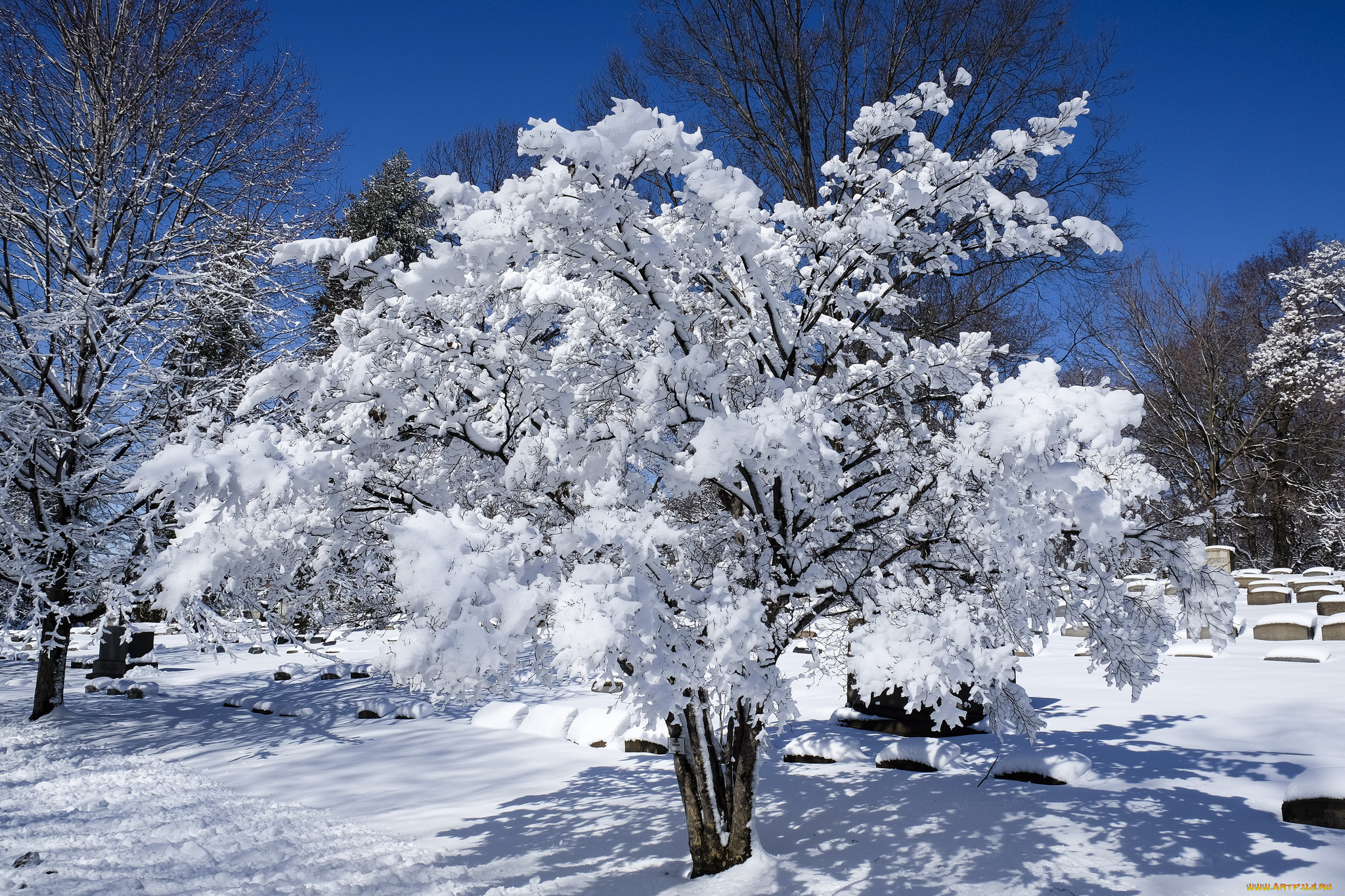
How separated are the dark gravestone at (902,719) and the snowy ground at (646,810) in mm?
345

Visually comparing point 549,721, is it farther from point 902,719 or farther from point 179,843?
point 179,843

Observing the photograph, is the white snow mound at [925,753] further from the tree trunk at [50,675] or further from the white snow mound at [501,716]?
the tree trunk at [50,675]

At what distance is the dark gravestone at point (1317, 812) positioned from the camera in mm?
4980

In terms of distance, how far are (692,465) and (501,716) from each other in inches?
358

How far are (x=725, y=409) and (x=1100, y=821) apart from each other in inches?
167

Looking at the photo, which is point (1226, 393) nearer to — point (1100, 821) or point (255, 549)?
point (1100, 821)

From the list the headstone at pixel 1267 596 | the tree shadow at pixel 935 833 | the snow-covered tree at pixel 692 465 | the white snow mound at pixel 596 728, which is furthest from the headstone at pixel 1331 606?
the snow-covered tree at pixel 692 465

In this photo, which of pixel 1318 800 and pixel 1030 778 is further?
pixel 1030 778

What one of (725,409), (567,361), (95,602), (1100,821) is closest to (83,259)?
(95,602)

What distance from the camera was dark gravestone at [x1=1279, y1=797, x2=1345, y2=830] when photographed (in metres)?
4.98

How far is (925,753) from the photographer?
753 centimetres

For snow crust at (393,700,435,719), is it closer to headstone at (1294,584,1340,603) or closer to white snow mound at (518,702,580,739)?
white snow mound at (518,702,580,739)

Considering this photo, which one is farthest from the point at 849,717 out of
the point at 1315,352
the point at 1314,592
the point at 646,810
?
the point at 1315,352

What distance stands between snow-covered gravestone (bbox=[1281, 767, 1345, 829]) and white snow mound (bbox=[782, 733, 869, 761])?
3.60 metres
